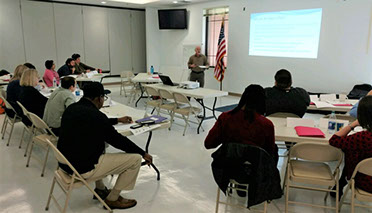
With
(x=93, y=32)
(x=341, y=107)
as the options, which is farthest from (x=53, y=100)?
(x=93, y=32)

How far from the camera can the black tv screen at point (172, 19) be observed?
9773 millimetres

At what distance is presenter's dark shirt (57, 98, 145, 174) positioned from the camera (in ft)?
7.77

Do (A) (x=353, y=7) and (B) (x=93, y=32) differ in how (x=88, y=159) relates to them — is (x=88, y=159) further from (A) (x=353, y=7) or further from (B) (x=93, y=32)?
(B) (x=93, y=32)

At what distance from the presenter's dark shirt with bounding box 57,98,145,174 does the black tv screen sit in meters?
7.90

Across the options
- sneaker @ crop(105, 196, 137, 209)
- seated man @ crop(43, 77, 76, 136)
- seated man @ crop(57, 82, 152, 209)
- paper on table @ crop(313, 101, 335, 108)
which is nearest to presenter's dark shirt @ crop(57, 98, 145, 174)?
seated man @ crop(57, 82, 152, 209)

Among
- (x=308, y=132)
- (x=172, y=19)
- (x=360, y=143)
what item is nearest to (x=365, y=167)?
(x=360, y=143)

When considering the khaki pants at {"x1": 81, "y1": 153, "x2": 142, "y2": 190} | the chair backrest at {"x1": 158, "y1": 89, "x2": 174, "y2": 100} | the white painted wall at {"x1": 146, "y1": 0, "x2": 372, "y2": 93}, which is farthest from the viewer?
the white painted wall at {"x1": 146, "y1": 0, "x2": 372, "y2": 93}

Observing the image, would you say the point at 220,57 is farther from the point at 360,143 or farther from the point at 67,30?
the point at 360,143

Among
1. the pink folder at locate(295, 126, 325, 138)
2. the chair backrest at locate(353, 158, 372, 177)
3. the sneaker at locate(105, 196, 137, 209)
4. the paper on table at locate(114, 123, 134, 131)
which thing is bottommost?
the sneaker at locate(105, 196, 137, 209)

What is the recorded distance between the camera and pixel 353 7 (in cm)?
617

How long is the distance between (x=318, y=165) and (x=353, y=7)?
4.94m

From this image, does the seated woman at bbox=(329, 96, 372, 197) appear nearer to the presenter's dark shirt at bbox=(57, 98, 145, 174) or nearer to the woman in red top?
the woman in red top

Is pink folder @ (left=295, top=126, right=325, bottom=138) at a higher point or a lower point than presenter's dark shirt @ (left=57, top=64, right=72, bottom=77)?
lower

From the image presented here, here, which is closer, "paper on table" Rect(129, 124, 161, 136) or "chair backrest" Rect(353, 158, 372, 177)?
"chair backrest" Rect(353, 158, 372, 177)
